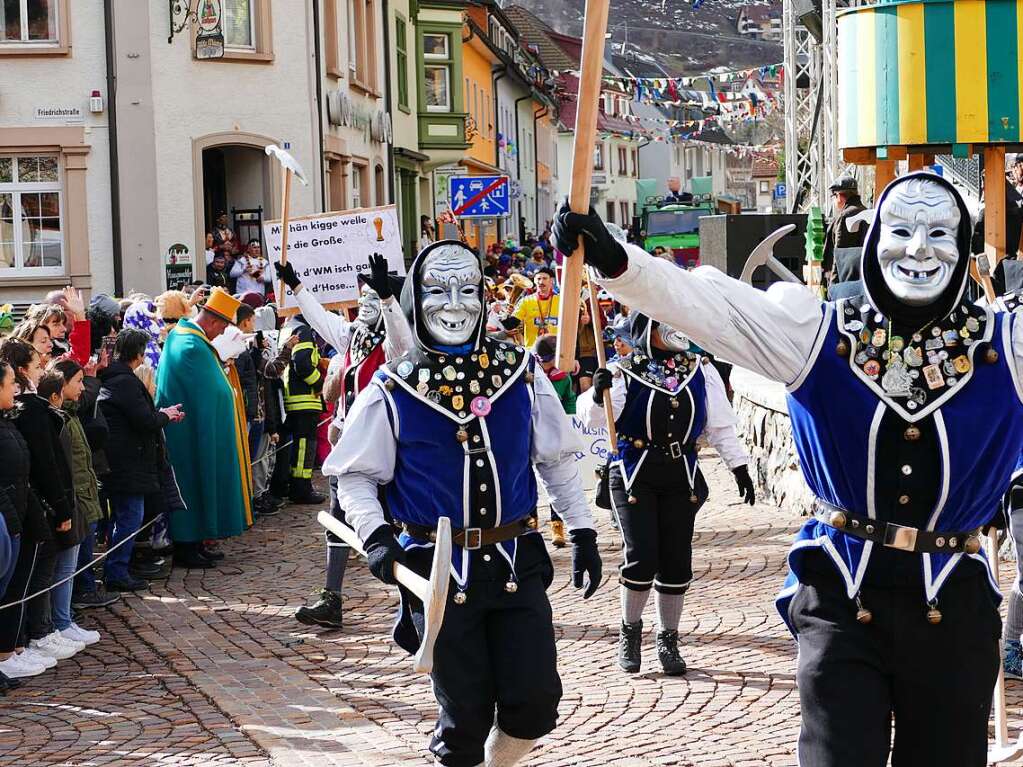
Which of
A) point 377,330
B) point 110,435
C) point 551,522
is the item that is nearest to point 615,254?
point 377,330

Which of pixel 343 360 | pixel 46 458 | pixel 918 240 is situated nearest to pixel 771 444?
pixel 343 360

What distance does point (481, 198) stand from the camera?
21.4 metres

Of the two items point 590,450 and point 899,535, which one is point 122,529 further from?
point 899,535

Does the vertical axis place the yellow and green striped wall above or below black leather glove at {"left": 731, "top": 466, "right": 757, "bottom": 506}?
above

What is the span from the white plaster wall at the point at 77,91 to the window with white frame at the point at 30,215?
16.1 inches

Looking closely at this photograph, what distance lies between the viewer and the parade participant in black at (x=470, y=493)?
18.1 ft

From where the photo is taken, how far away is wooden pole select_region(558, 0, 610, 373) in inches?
151

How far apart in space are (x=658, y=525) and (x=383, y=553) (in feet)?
9.52

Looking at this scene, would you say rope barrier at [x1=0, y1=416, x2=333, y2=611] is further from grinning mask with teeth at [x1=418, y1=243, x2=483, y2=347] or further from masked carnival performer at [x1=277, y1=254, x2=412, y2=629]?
grinning mask with teeth at [x1=418, y1=243, x2=483, y2=347]

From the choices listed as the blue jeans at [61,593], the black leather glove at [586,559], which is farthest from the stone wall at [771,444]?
the black leather glove at [586,559]

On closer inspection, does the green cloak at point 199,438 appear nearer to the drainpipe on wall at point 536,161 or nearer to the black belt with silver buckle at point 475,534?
the black belt with silver buckle at point 475,534

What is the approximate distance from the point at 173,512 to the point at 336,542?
251cm

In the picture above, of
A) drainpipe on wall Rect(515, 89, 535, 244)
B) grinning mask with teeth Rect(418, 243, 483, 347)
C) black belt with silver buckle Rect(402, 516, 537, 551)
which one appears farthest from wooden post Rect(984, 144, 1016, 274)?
drainpipe on wall Rect(515, 89, 535, 244)

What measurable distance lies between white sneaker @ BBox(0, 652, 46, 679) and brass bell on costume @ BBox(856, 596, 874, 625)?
5205 millimetres
